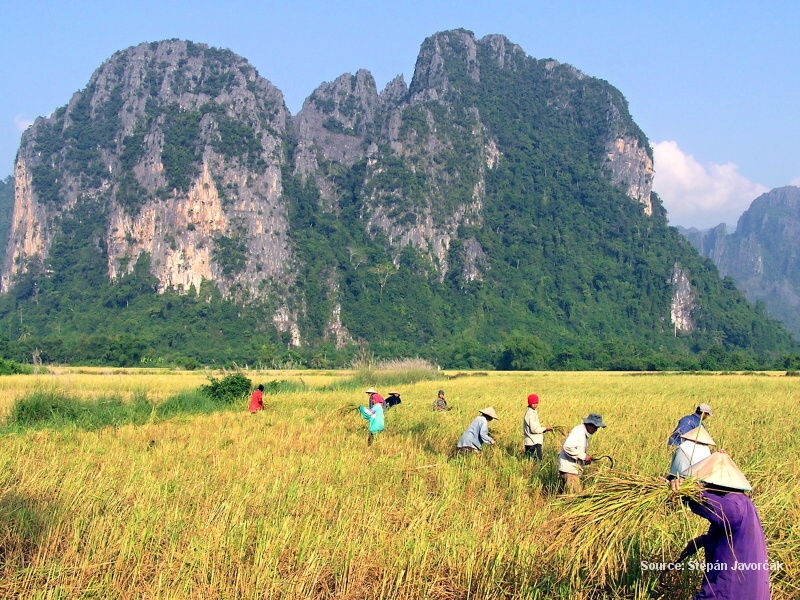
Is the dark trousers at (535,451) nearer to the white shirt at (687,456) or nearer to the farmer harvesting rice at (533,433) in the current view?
the farmer harvesting rice at (533,433)

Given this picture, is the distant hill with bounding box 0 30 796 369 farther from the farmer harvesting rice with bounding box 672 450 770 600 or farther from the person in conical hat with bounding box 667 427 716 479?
the farmer harvesting rice with bounding box 672 450 770 600

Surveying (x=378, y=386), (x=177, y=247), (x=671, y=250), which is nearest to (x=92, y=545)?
(x=378, y=386)

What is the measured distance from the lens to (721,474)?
335 cm

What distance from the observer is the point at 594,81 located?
95250 mm

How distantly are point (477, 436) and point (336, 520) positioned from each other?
3.11 metres

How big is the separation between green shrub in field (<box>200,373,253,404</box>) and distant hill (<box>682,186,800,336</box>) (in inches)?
5652

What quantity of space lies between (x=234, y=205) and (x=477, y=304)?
26.0m

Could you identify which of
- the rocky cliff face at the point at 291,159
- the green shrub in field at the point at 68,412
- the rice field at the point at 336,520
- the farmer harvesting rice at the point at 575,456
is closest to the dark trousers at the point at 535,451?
the rice field at the point at 336,520

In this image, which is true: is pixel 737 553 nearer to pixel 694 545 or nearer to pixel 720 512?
pixel 720 512

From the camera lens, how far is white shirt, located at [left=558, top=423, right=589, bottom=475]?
20.7ft

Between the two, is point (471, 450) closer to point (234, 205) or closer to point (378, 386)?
point (378, 386)

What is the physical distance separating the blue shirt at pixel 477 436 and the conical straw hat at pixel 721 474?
179 inches

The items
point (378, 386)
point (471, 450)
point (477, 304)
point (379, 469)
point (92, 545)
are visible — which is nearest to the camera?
point (92, 545)

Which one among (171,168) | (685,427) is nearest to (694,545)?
(685,427)
